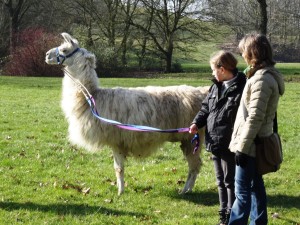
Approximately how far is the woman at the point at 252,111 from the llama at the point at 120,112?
2236mm

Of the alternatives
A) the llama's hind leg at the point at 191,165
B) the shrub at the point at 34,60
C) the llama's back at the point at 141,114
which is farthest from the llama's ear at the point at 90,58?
the shrub at the point at 34,60

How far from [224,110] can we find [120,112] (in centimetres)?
206

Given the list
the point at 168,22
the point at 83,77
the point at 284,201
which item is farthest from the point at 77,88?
the point at 168,22

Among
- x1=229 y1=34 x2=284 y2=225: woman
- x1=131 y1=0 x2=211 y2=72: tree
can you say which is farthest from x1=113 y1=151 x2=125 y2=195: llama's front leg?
x1=131 y1=0 x2=211 y2=72: tree

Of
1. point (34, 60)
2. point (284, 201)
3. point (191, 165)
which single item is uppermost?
point (34, 60)

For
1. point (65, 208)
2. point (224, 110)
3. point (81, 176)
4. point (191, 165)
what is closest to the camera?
point (224, 110)

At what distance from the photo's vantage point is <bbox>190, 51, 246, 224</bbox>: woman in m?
Answer: 5.09

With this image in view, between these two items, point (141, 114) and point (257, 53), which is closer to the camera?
point (257, 53)

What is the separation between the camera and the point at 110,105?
22.1 feet

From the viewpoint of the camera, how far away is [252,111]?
4305 mm

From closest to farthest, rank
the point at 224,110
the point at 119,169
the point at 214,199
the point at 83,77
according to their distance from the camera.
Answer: the point at 224,110 → the point at 214,199 → the point at 119,169 → the point at 83,77

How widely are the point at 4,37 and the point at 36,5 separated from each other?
4.93 m

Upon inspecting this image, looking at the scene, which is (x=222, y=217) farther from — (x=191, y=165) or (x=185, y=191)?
(x=191, y=165)

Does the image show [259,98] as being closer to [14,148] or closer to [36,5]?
[14,148]
